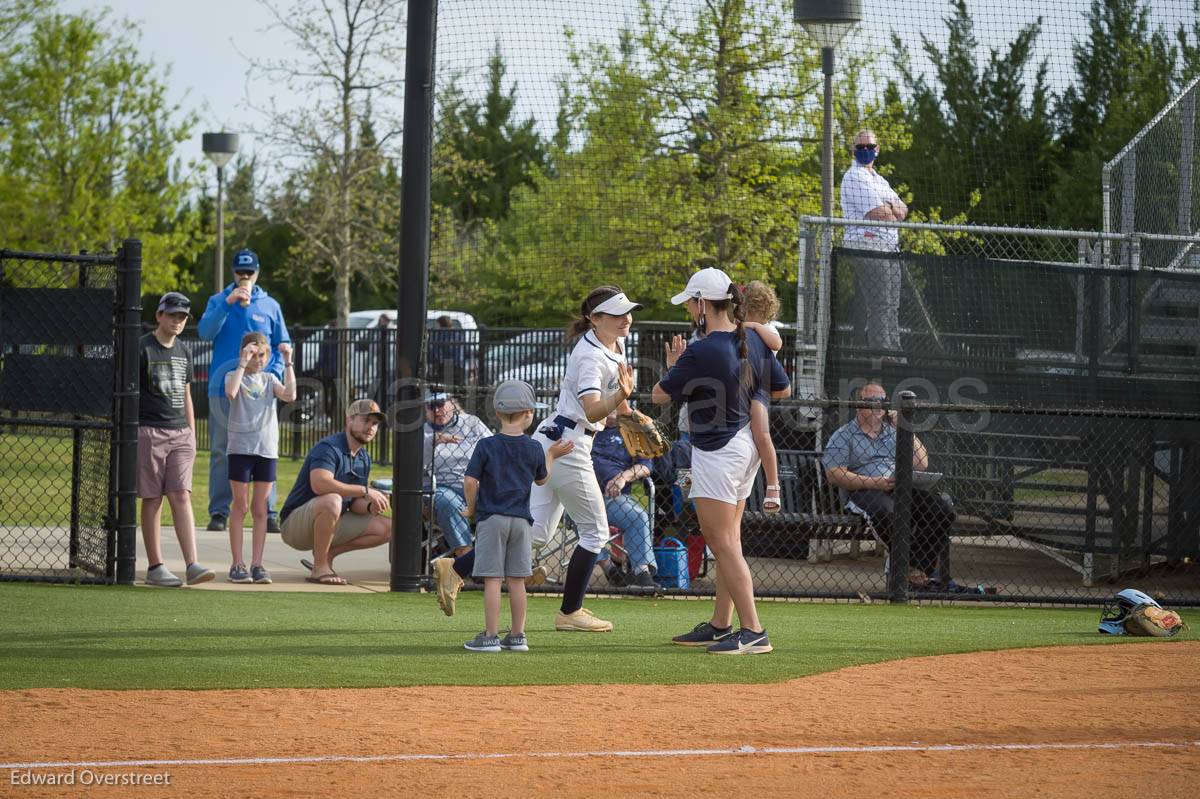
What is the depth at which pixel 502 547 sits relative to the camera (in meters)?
7.22

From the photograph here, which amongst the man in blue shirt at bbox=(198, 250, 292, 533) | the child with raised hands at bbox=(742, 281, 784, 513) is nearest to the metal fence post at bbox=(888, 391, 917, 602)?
the child with raised hands at bbox=(742, 281, 784, 513)

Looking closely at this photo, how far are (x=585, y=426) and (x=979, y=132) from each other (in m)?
13.2

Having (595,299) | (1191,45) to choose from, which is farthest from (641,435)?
(1191,45)

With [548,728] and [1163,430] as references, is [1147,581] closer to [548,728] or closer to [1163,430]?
[1163,430]

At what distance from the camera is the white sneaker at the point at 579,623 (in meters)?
8.05

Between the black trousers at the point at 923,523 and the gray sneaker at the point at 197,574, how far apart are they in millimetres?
4762

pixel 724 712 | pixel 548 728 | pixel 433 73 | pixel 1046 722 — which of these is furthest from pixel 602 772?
pixel 433 73

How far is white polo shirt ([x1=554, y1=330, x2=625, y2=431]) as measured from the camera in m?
7.62

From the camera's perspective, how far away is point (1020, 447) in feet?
37.4

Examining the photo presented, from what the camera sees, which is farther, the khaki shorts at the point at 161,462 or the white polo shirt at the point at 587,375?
the khaki shorts at the point at 161,462

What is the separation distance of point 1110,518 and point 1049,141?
29.8ft

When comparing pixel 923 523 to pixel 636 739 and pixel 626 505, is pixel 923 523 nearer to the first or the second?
pixel 626 505

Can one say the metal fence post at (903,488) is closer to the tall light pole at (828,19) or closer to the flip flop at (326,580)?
the tall light pole at (828,19)

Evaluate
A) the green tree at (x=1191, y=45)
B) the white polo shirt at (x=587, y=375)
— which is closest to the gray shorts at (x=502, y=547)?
the white polo shirt at (x=587, y=375)
